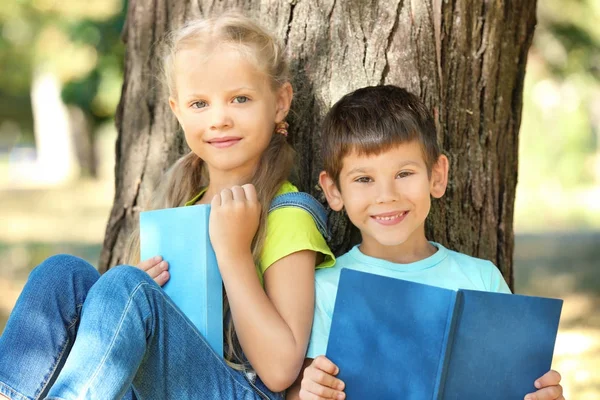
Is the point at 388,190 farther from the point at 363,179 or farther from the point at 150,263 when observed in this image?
the point at 150,263

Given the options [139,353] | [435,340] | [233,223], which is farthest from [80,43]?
[435,340]

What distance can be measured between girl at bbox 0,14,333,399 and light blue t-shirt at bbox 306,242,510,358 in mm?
58

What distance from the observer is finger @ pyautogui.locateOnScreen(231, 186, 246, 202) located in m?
2.57

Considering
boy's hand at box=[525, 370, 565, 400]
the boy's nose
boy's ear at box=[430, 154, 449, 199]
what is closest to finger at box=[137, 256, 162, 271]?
the boy's nose

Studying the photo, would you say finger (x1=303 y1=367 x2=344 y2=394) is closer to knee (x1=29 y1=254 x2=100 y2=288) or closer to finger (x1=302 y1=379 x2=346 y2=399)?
finger (x1=302 y1=379 x2=346 y2=399)

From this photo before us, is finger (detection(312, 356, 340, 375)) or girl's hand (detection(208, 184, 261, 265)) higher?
girl's hand (detection(208, 184, 261, 265))

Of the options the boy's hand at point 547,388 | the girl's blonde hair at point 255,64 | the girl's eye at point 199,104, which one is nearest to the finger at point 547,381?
the boy's hand at point 547,388

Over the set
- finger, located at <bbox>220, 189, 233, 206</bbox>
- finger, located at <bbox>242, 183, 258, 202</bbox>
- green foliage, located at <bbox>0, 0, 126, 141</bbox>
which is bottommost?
finger, located at <bbox>220, 189, 233, 206</bbox>

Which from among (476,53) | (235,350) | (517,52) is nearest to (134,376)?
(235,350)

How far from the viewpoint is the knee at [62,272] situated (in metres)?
2.46

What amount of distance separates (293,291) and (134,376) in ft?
1.73

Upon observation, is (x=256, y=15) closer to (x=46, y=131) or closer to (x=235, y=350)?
(x=235, y=350)

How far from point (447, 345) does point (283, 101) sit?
108cm

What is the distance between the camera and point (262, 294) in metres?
2.46
